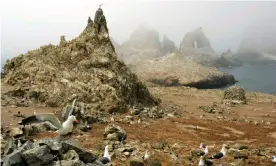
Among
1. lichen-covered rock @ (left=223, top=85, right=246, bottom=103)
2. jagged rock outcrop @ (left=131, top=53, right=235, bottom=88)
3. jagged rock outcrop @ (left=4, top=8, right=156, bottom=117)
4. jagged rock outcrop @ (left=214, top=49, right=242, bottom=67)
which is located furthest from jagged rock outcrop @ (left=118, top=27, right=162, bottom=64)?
jagged rock outcrop @ (left=4, top=8, right=156, bottom=117)

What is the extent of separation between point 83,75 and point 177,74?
6123cm

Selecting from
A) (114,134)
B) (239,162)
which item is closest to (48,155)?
(114,134)

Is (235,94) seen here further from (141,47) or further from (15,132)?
(141,47)

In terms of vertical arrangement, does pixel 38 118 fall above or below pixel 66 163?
above

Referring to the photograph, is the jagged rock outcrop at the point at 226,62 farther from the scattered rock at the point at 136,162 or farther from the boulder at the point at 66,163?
the boulder at the point at 66,163

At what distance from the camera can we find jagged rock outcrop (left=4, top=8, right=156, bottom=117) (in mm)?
32500

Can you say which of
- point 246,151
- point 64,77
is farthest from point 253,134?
point 64,77

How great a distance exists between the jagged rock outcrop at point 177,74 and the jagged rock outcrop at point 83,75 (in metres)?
51.9

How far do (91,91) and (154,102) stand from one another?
1019 centimetres

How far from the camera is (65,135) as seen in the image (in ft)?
49.1

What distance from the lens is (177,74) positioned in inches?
3676

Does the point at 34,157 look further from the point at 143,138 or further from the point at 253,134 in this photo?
the point at 253,134

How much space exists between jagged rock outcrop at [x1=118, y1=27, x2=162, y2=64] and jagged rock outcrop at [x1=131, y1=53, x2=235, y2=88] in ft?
146

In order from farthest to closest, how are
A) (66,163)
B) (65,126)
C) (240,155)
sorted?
(240,155), (65,126), (66,163)
